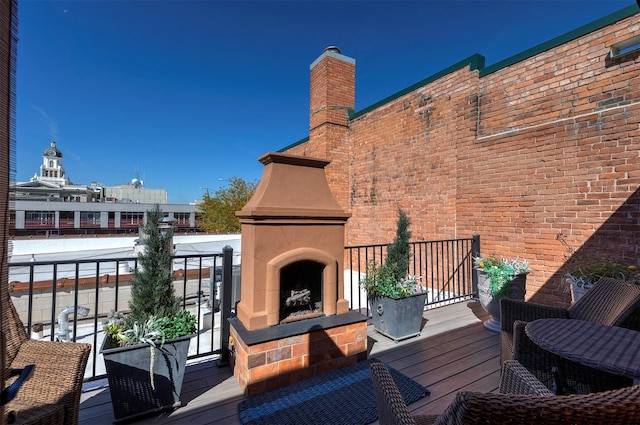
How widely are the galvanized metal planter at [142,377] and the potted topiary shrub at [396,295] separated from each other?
187 centimetres

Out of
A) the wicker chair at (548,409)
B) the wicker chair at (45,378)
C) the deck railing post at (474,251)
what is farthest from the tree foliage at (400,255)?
the wicker chair at (45,378)

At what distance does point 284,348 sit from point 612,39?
16.1 ft

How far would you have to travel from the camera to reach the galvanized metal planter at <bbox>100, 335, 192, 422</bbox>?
1653 millimetres

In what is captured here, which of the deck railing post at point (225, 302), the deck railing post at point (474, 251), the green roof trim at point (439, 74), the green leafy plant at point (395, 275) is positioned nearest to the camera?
the deck railing post at point (225, 302)

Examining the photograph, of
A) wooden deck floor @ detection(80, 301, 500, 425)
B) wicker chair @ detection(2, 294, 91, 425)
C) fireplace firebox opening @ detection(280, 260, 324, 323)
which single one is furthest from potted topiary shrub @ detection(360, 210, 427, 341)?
wicker chair @ detection(2, 294, 91, 425)

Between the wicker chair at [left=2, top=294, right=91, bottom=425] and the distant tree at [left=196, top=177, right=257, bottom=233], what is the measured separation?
591 inches

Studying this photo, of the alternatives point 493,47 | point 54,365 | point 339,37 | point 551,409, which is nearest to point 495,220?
point 493,47

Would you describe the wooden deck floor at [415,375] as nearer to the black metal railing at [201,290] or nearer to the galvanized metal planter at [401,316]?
the galvanized metal planter at [401,316]

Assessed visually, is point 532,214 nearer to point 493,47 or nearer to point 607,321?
point 607,321

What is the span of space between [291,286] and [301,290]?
0.10 metres

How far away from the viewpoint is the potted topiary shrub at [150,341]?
167 centimetres

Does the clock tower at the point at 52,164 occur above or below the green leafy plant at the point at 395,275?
above

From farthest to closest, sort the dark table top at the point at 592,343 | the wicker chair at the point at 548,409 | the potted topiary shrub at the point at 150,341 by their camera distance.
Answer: the potted topiary shrub at the point at 150,341
the dark table top at the point at 592,343
the wicker chair at the point at 548,409

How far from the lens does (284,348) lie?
6.89 feet
